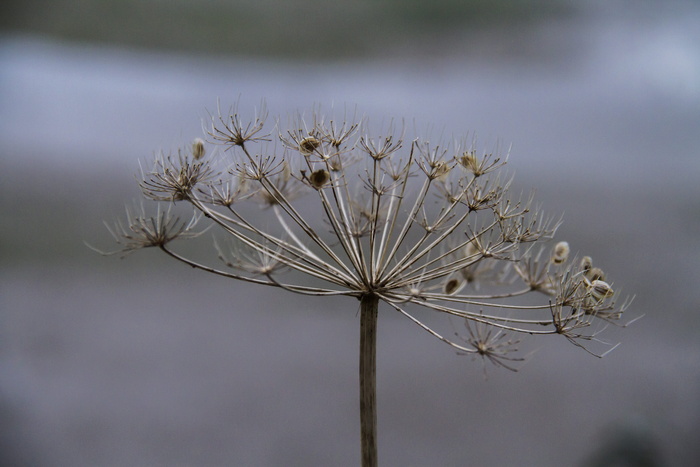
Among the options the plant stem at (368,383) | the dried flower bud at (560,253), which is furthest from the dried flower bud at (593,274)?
the plant stem at (368,383)

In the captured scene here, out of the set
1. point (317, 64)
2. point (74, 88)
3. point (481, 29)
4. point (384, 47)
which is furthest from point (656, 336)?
point (74, 88)

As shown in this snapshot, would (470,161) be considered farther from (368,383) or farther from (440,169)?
(368,383)

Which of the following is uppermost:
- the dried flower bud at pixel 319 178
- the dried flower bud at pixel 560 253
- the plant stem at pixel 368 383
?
the dried flower bud at pixel 319 178

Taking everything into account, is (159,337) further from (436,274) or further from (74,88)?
(436,274)

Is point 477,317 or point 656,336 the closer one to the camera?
point 477,317

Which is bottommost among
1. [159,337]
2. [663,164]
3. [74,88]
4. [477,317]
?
[159,337]

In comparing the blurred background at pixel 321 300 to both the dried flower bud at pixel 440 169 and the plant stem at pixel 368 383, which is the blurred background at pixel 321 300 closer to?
the dried flower bud at pixel 440 169

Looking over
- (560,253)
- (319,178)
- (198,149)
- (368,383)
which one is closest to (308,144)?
(319,178)
